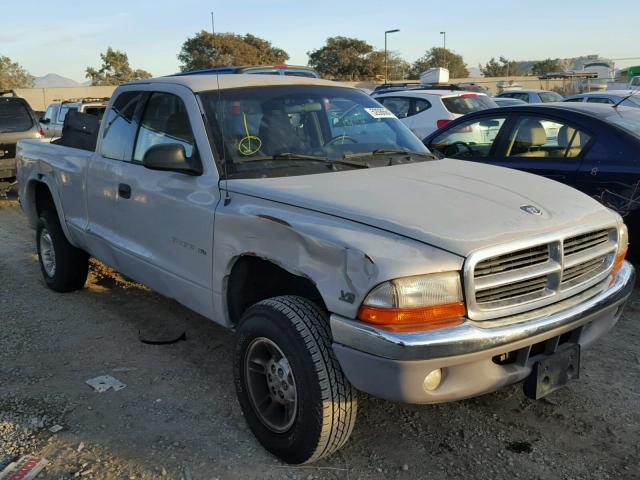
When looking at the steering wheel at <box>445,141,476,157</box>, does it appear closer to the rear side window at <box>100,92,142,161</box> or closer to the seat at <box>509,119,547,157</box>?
the seat at <box>509,119,547,157</box>

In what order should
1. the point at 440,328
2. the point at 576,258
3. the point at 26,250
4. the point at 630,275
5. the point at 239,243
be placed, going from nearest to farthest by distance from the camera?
the point at 440,328, the point at 576,258, the point at 239,243, the point at 630,275, the point at 26,250

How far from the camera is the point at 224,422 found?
3375 millimetres

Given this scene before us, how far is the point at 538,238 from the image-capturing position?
8.63 feet

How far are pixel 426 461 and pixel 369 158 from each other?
5.68ft

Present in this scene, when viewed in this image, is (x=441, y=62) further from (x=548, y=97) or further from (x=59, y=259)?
(x=59, y=259)

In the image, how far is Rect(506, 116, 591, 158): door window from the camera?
5.37 meters

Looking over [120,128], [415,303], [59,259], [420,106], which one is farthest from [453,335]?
[420,106]

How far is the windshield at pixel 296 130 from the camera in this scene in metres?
3.45

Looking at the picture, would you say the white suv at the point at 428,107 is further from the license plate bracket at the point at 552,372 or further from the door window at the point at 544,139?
the license plate bracket at the point at 552,372

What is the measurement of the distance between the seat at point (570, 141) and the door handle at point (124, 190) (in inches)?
147

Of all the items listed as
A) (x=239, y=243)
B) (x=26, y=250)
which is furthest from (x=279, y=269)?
(x=26, y=250)

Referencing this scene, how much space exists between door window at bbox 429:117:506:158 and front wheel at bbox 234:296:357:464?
3.64 meters

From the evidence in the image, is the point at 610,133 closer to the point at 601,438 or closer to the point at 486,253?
the point at 601,438

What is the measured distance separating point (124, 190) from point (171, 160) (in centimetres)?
87
